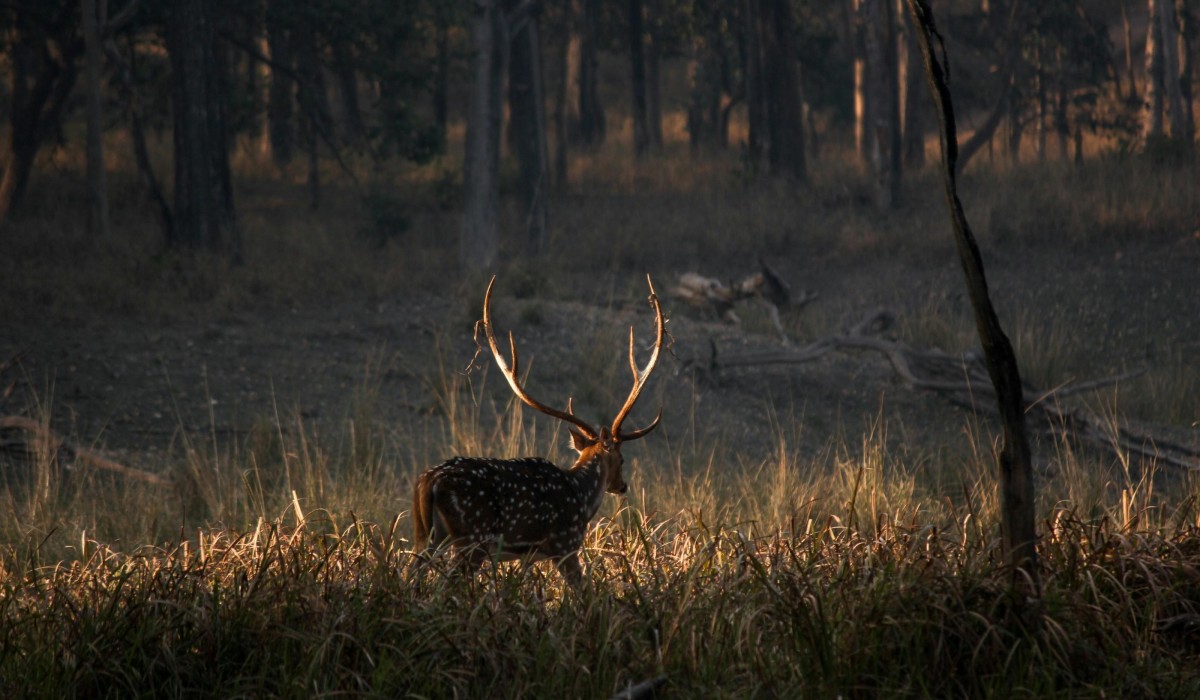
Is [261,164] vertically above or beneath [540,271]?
above

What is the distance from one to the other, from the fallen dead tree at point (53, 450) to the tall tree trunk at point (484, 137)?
9.59 metres

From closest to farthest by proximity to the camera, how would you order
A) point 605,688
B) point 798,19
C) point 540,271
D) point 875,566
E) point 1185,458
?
point 605,688, point 875,566, point 1185,458, point 540,271, point 798,19

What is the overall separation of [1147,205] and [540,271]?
27.6 feet

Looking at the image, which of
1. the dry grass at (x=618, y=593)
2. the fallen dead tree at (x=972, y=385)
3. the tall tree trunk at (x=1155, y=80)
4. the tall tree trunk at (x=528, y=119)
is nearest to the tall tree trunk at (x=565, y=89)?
the tall tree trunk at (x=528, y=119)

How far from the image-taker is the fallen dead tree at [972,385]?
8.24 m

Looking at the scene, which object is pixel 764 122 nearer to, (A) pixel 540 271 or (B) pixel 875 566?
(A) pixel 540 271

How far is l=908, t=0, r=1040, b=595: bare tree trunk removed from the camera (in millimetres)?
4094

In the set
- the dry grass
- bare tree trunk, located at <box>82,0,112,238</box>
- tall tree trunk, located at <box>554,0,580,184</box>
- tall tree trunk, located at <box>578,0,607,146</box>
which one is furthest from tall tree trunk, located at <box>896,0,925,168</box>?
the dry grass

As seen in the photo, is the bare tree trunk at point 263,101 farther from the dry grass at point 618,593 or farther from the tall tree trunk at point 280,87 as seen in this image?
the dry grass at point 618,593

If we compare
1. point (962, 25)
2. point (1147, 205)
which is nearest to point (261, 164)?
point (1147, 205)

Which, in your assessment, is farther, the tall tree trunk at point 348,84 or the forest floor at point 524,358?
the tall tree trunk at point 348,84

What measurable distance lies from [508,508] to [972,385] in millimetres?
6012

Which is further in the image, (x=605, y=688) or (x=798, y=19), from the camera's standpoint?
(x=798, y=19)

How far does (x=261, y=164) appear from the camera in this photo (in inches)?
921
